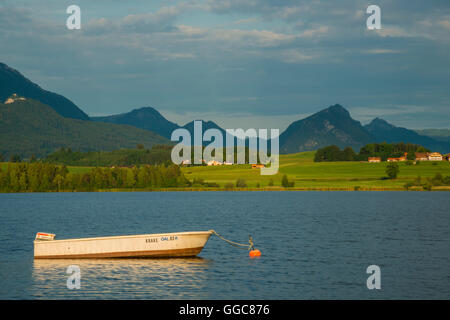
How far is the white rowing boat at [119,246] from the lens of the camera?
51.1m

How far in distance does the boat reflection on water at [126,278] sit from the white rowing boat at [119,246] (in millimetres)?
598

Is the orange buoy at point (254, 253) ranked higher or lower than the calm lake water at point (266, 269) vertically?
higher

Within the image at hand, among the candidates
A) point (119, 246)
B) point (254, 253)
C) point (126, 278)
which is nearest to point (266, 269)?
point (254, 253)

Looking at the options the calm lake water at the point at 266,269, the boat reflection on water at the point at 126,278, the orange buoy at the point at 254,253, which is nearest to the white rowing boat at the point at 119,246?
the boat reflection on water at the point at 126,278

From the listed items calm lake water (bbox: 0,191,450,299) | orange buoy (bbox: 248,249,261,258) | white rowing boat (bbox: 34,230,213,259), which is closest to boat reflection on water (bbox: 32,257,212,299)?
calm lake water (bbox: 0,191,450,299)

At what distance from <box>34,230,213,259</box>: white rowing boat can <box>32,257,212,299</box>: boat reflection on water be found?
60 cm

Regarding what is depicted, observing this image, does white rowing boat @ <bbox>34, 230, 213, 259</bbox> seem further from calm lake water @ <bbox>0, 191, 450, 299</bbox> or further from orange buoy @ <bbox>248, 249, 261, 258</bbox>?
orange buoy @ <bbox>248, 249, 261, 258</bbox>

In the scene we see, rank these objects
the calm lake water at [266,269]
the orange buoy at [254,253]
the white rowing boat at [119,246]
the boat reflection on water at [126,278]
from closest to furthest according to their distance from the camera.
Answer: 1. the boat reflection on water at [126,278]
2. the calm lake water at [266,269]
3. the white rowing boat at [119,246]
4. the orange buoy at [254,253]

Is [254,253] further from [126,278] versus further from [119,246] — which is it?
[126,278]

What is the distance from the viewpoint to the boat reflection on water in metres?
37.9

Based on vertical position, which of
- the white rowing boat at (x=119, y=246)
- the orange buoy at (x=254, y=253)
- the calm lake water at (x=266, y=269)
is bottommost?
the calm lake water at (x=266, y=269)

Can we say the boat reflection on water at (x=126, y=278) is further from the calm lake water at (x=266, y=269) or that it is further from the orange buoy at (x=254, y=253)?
the orange buoy at (x=254, y=253)
